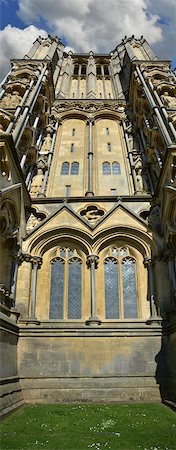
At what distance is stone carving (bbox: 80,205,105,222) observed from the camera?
1536 cm

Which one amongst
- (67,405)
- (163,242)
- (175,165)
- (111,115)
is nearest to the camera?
(67,405)

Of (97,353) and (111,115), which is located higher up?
(111,115)

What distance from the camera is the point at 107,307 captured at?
1286 centimetres

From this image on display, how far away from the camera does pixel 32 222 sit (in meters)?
15.1

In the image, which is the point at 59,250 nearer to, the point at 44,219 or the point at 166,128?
the point at 44,219

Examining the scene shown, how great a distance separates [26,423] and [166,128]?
13.1 metres

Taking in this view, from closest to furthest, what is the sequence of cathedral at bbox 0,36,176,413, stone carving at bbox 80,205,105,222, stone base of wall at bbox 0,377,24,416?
stone base of wall at bbox 0,377,24,416
cathedral at bbox 0,36,176,413
stone carving at bbox 80,205,105,222

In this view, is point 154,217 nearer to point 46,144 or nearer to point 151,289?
point 151,289

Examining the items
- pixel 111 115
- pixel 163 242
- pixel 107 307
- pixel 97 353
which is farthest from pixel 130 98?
pixel 97 353

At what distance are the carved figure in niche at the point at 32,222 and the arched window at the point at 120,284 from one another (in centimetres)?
381

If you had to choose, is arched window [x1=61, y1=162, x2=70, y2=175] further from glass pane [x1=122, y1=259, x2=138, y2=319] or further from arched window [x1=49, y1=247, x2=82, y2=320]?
glass pane [x1=122, y1=259, x2=138, y2=319]

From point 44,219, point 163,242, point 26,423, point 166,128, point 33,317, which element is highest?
point 166,128

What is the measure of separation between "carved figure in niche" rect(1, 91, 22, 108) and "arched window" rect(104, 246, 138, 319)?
10.1 meters

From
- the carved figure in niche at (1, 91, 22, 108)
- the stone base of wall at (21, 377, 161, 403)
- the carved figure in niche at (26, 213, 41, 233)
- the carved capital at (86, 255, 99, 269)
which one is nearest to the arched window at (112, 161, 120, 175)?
the carved figure in niche at (26, 213, 41, 233)
